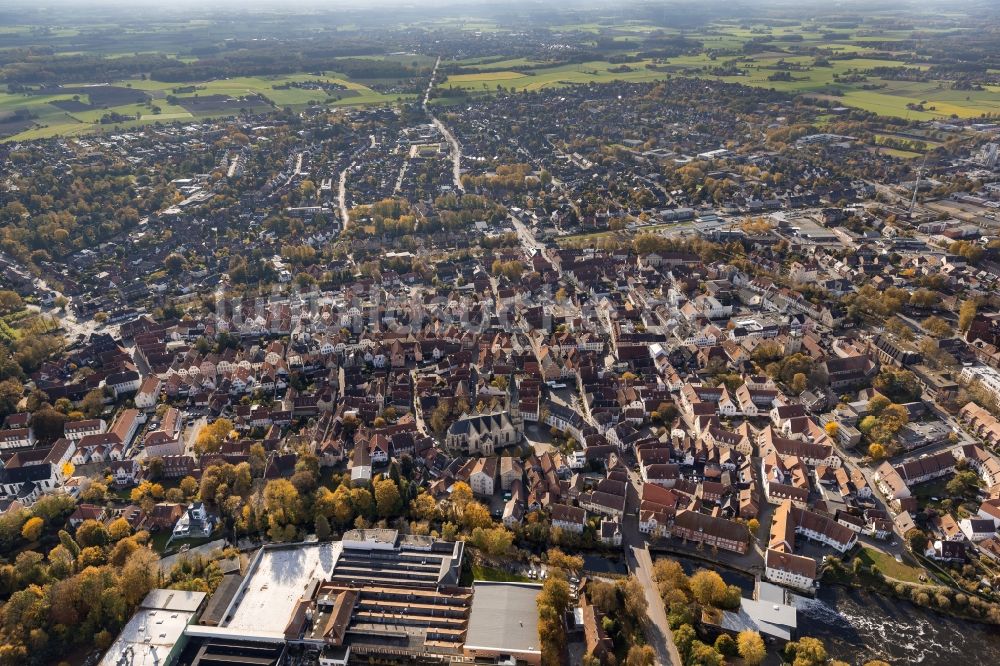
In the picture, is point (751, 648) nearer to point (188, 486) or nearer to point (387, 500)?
point (387, 500)

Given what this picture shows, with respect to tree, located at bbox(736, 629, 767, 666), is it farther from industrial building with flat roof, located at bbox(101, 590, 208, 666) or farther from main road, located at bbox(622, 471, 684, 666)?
industrial building with flat roof, located at bbox(101, 590, 208, 666)

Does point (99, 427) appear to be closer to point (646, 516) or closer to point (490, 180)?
point (646, 516)

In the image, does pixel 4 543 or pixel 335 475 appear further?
pixel 335 475

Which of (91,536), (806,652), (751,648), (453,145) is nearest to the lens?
(751,648)

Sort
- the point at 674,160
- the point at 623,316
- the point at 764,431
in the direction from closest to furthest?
the point at 764,431 < the point at 623,316 < the point at 674,160

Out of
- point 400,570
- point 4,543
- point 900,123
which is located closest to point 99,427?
point 4,543

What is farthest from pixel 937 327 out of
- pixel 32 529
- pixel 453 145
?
pixel 453 145
